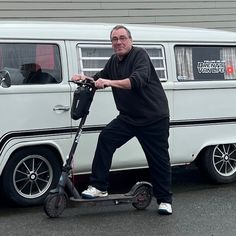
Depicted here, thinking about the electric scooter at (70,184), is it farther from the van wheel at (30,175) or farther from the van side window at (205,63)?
the van side window at (205,63)

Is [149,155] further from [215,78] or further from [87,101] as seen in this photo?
[215,78]

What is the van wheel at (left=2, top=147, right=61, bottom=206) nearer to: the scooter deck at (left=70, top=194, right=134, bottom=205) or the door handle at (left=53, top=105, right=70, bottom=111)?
the door handle at (left=53, top=105, right=70, bottom=111)

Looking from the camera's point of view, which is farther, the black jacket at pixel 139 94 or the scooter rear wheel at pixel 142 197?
the scooter rear wheel at pixel 142 197

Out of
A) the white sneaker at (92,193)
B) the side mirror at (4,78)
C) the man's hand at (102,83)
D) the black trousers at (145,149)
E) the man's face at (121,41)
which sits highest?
the man's face at (121,41)

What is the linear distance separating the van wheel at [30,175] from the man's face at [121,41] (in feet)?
4.54

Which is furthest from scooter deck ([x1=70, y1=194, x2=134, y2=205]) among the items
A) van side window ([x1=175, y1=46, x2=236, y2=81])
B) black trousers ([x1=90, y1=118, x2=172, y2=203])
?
van side window ([x1=175, y1=46, x2=236, y2=81])

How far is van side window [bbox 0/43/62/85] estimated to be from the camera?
6.43 m

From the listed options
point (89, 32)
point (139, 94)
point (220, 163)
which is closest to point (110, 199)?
point (139, 94)

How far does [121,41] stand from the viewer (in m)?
6.11

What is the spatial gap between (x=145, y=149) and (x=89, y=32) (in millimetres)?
1530

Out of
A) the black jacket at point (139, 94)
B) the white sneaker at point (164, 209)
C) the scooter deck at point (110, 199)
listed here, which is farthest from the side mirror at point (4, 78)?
the white sneaker at point (164, 209)

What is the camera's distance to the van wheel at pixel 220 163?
773cm

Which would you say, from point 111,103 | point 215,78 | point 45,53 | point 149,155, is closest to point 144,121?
point 149,155

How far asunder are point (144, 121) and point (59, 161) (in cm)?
114
